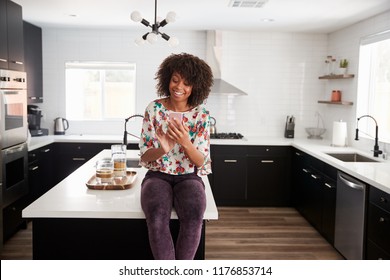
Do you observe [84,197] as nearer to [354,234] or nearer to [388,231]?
[388,231]

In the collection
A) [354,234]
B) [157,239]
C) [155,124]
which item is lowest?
[354,234]

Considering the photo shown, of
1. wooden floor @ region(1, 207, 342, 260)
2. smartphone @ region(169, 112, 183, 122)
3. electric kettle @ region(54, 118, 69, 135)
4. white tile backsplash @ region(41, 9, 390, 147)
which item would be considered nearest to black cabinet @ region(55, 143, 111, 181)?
electric kettle @ region(54, 118, 69, 135)

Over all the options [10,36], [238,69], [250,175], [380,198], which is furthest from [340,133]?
[10,36]

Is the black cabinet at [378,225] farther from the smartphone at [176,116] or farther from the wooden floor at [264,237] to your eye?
the smartphone at [176,116]

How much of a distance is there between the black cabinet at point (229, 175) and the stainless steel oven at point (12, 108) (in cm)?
232

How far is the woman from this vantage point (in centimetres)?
212

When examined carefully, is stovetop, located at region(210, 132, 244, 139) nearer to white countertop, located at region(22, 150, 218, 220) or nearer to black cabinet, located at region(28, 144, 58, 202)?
black cabinet, located at region(28, 144, 58, 202)

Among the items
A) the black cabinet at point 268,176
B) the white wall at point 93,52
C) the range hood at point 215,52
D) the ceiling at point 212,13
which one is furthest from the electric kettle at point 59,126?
the black cabinet at point 268,176

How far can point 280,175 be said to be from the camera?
5656 millimetres

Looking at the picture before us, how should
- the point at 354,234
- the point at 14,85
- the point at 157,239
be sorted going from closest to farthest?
1. the point at 157,239
2. the point at 354,234
3. the point at 14,85

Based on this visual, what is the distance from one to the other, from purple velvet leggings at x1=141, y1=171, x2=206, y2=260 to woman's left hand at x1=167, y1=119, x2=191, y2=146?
220 millimetres

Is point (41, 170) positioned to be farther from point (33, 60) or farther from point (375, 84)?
point (375, 84)

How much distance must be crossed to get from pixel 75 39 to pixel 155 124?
4.25 metres

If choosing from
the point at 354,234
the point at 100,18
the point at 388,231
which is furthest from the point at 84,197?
the point at 100,18
